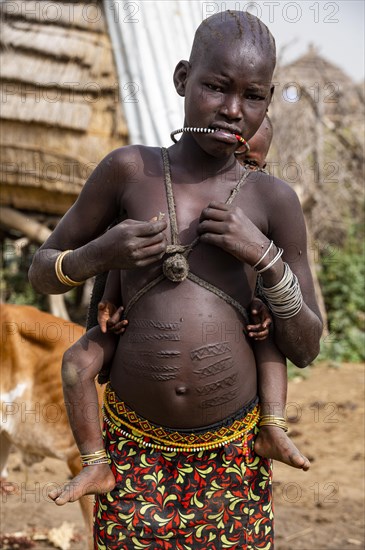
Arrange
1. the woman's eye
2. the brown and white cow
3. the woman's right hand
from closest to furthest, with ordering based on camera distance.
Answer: the woman's right hand < the woman's eye < the brown and white cow

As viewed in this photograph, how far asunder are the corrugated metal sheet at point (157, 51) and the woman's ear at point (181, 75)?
4184mm

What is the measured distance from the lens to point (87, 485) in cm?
200

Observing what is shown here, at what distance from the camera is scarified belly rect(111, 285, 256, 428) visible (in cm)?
200

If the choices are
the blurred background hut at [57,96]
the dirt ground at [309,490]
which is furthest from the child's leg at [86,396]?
the blurred background hut at [57,96]

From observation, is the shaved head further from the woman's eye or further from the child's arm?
the child's arm

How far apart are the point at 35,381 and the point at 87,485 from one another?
209 cm

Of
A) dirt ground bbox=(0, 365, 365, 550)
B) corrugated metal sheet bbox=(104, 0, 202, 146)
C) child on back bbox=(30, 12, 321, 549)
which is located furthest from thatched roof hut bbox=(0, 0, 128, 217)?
child on back bbox=(30, 12, 321, 549)

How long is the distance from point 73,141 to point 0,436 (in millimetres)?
3359

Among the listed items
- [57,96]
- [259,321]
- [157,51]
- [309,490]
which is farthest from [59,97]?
[259,321]

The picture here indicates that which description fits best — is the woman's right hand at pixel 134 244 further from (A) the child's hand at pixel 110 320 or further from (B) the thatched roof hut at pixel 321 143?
(B) the thatched roof hut at pixel 321 143

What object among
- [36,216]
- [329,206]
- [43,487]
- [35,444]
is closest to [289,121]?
[329,206]

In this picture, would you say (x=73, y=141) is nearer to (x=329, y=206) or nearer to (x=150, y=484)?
(x=329, y=206)

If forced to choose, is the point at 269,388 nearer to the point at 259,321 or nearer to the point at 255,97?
the point at 259,321

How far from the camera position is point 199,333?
2.01 metres
